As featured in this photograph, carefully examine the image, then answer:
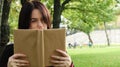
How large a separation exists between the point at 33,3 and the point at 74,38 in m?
Answer: 83.9

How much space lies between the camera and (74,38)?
285 feet

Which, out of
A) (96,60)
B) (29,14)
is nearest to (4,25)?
(96,60)

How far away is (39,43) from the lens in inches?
104

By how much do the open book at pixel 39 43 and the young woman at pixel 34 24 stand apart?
36 mm

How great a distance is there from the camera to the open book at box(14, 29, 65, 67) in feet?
8.67

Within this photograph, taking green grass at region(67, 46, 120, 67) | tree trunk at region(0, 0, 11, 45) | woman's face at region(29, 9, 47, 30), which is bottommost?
green grass at region(67, 46, 120, 67)

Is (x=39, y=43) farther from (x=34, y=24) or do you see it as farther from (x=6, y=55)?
(x=6, y=55)

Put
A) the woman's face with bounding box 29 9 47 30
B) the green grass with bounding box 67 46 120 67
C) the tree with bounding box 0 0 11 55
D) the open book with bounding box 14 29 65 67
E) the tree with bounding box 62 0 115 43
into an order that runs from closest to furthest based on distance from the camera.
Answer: the open book with bounding box 14 29 65 67, the woman's face with bounding box 29 9 47 30, the tree with bounding box 0 0 11 55, the green grass with bounding box 67 46 120 67, the tree with bounding box 62 0 115 43

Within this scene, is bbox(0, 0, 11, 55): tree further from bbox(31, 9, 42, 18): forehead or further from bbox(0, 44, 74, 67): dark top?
bbox(31, 9, 42, 18): forehead

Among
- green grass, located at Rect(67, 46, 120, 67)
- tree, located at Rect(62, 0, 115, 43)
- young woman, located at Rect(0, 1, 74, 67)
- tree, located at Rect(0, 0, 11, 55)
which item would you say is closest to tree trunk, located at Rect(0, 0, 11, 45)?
tree, located at Rect(0, 0, 11, 55)

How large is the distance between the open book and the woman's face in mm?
111

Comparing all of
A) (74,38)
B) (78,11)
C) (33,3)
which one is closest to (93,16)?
(78,11)

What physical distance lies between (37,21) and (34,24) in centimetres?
3

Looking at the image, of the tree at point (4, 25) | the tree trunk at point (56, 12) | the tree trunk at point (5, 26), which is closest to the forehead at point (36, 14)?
the tree at point (4, 25)
